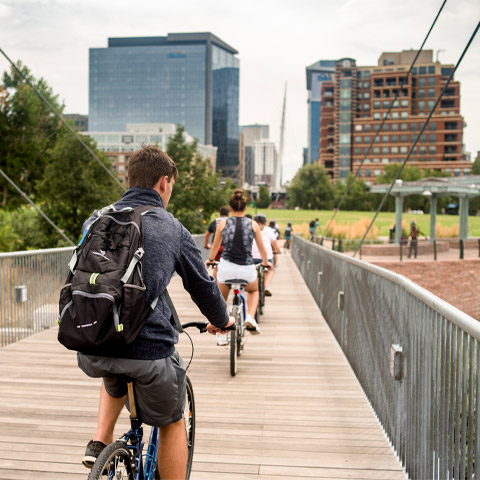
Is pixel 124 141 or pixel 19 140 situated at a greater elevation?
pixel 124 141

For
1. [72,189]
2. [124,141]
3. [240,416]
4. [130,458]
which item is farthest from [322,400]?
[124,141]

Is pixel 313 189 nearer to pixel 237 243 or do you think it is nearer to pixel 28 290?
pixel 28 290

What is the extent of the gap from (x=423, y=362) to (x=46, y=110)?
41476 millimetres

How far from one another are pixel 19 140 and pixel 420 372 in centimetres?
3883

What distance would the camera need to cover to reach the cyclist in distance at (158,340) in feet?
7.68

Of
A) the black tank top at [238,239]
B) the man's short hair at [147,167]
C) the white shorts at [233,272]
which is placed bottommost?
the white shorts at [233,272]

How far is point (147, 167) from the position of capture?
2.59 metres

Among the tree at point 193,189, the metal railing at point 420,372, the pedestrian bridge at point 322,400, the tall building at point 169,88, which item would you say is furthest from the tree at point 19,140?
the tall building at point 169,88

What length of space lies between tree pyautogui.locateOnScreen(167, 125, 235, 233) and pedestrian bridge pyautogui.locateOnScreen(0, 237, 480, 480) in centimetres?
2442

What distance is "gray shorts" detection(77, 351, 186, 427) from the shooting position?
233 cm

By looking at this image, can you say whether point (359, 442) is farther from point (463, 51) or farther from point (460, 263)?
point (460, 263)

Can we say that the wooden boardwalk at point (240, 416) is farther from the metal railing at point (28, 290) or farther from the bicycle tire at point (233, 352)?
the metal railing at point (28, 290)

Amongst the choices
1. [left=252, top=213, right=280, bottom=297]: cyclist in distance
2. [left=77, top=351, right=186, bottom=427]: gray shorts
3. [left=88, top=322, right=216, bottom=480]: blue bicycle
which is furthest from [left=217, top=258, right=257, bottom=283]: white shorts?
[left=77, top=351, right=186, bottom=427]: gray shorts

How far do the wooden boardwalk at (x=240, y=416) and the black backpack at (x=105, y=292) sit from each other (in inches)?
71.0
